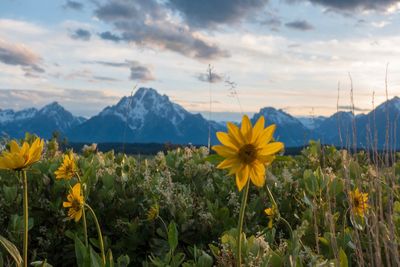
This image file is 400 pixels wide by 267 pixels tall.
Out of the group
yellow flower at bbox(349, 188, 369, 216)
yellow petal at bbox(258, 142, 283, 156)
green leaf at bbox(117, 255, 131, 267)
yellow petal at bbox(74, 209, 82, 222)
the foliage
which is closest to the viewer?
yellow petal at bbox(258, 142, 283, 156)

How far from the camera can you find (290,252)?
2812 mm

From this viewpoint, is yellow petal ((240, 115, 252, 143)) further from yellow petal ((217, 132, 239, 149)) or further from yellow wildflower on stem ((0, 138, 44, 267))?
yellow wildflower on stem ((0, 138, 44, 267))

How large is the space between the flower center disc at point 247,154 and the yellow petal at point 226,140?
3 cm

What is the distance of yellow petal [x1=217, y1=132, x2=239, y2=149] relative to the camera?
6.87 feet

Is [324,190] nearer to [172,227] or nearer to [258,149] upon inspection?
[172,227]

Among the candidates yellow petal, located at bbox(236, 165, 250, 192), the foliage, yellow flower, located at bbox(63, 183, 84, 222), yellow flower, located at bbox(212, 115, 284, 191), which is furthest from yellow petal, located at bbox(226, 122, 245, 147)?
the foliage

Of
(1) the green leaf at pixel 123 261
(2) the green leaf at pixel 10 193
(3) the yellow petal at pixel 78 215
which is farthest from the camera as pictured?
(2) the green leaf at pixel 10 193

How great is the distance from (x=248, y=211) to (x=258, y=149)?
2.42m

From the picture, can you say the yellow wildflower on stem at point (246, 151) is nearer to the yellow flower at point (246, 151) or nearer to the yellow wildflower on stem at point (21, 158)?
the yellow flower at point (246, 151)

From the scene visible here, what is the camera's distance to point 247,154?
2.09 metres

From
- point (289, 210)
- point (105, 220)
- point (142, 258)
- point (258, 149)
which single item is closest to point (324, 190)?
point (289, 210)

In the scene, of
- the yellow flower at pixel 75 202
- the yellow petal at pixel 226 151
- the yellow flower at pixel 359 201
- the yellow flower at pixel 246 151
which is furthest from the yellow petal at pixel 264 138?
the yellow flower at pixel 359 201

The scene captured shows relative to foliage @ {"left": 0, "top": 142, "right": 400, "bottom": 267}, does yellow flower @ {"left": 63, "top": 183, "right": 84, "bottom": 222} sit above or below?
above

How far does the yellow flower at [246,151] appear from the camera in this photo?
2.06 metres
